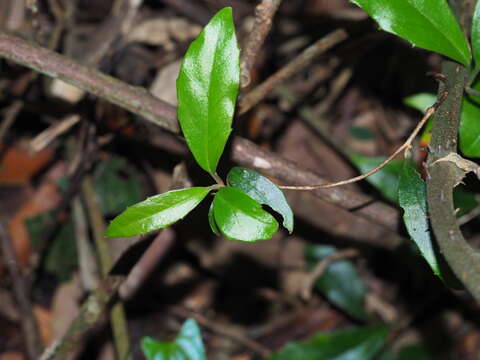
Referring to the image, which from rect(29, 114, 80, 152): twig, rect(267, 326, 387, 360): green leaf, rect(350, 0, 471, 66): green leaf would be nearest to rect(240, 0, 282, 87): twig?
rect(350, 0, 471, 66): green leaf

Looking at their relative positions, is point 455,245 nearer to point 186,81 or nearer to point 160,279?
point 186,81

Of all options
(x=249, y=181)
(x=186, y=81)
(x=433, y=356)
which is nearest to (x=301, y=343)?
(x=433, y=356)

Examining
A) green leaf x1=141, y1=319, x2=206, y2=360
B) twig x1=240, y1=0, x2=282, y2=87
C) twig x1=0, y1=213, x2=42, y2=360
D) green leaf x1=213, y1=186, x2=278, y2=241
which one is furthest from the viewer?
twig x1=0, y1=213, x2=42, y2=360

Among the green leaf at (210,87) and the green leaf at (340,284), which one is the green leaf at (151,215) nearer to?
the green leaf at (210,87)

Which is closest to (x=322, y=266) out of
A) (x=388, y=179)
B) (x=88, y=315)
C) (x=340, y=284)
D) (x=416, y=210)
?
(x=340, y=284)

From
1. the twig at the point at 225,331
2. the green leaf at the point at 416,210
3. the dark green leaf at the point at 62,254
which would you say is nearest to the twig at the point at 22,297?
the dark green leaf at the point at 62,254

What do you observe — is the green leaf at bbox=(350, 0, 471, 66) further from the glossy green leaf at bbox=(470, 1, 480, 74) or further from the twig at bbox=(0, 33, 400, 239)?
the twig at bbox=(0, 33, 400, 239)
